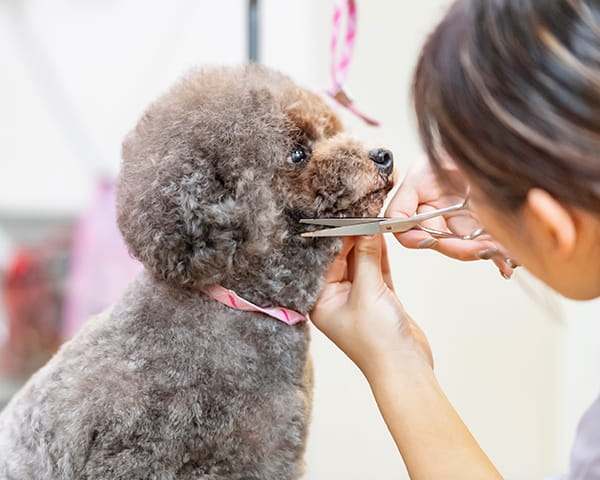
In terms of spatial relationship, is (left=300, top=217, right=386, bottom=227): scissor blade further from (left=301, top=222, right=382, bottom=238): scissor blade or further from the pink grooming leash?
the pink grooming leash

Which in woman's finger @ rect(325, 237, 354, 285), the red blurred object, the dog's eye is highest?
the dog's eye

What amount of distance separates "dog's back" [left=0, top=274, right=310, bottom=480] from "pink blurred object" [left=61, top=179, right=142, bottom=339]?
63 centimetres

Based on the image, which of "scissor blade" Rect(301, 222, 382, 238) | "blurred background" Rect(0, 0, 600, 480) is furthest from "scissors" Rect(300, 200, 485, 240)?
"blurred background" Rect(0, 0, 600, 480)

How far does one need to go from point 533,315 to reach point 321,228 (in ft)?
2.81

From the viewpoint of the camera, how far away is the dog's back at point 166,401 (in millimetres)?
570

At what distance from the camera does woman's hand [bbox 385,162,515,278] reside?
697 millimetres

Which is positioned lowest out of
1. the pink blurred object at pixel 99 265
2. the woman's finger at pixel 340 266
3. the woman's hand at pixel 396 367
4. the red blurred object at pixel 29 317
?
the red blurred object at pixel 29 317

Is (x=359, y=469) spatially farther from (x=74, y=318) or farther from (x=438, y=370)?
(x=74, y=318)

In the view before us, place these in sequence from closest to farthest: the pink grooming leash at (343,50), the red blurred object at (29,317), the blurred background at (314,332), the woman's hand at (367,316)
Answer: the woman's hand at (367,316) < the pink grooming leash at (343,50) < the blurred background at (314,332) < the red blurred object at (29,317)

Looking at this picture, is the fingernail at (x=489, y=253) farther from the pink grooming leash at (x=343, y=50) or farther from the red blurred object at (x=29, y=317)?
the red blurred object at (x=29, y=317)

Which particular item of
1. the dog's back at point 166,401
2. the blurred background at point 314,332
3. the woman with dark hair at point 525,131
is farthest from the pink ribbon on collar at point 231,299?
the blurred background at point 314,332

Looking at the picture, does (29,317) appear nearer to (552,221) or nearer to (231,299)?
(231,299)

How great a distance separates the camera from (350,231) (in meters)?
0.62

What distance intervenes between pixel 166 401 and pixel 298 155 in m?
0.25
